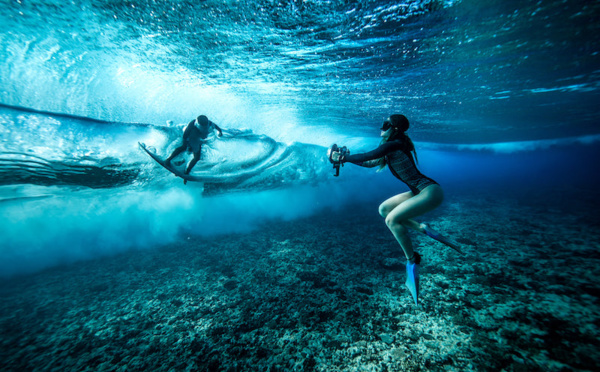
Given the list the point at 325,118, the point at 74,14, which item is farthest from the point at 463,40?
the point at 74,14

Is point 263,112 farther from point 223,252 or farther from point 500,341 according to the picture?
point 500,341

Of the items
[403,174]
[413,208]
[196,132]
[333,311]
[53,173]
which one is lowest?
[333,311]

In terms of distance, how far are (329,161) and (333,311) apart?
121 inches

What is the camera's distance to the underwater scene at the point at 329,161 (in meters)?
3.19

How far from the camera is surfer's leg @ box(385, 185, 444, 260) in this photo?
2.80 m

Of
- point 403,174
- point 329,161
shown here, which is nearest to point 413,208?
point 403,174

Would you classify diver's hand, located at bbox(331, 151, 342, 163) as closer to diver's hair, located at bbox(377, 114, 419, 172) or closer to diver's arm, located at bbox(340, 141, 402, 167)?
diver's arm, located at bbox(340, 141, 402, 167)

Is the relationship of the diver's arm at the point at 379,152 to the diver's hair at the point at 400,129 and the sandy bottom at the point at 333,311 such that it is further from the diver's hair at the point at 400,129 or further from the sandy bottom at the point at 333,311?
the sandy bottom at the point at 333,311

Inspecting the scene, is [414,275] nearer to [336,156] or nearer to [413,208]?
[413,208]

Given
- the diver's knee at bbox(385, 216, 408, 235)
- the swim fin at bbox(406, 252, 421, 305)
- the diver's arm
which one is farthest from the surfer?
the swim fin at bbox(406, 252, 421, 305)

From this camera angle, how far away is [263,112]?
9711mm

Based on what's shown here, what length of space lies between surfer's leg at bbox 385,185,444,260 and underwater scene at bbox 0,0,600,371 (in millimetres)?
32

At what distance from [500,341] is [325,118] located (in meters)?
10.8

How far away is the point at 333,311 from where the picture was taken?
4000 millimetres
